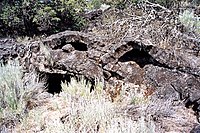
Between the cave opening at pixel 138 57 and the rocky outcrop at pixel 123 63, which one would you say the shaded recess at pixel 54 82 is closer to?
the rocky outcrop at pixel 123 63

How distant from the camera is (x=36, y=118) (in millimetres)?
4551

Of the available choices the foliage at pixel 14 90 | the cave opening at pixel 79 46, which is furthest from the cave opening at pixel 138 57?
the foliage at pixel 14 90

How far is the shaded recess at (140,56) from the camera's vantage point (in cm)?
577

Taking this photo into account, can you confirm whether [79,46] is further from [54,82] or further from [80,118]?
[80,118]

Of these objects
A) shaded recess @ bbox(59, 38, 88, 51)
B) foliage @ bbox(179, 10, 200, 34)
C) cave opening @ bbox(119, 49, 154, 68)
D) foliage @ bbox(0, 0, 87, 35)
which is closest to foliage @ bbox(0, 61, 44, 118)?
shaded recess @ bbox(59, 38, 88, 51)

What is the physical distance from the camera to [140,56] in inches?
234

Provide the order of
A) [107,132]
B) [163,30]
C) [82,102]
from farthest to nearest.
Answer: [163,30]
[82,102]
[107,132]

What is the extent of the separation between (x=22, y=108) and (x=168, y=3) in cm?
775

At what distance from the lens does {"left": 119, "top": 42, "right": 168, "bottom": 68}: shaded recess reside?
5770 millimetres

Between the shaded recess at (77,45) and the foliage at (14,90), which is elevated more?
the shaded recess at (77,45)

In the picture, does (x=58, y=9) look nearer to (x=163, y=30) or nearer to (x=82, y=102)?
(x=163, y=30)

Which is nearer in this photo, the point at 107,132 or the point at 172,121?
the point at 107,132

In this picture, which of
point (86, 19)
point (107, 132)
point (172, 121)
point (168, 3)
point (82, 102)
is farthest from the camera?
point (86, 19)

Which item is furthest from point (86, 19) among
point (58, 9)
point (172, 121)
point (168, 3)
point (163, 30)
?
point (172, 121)
